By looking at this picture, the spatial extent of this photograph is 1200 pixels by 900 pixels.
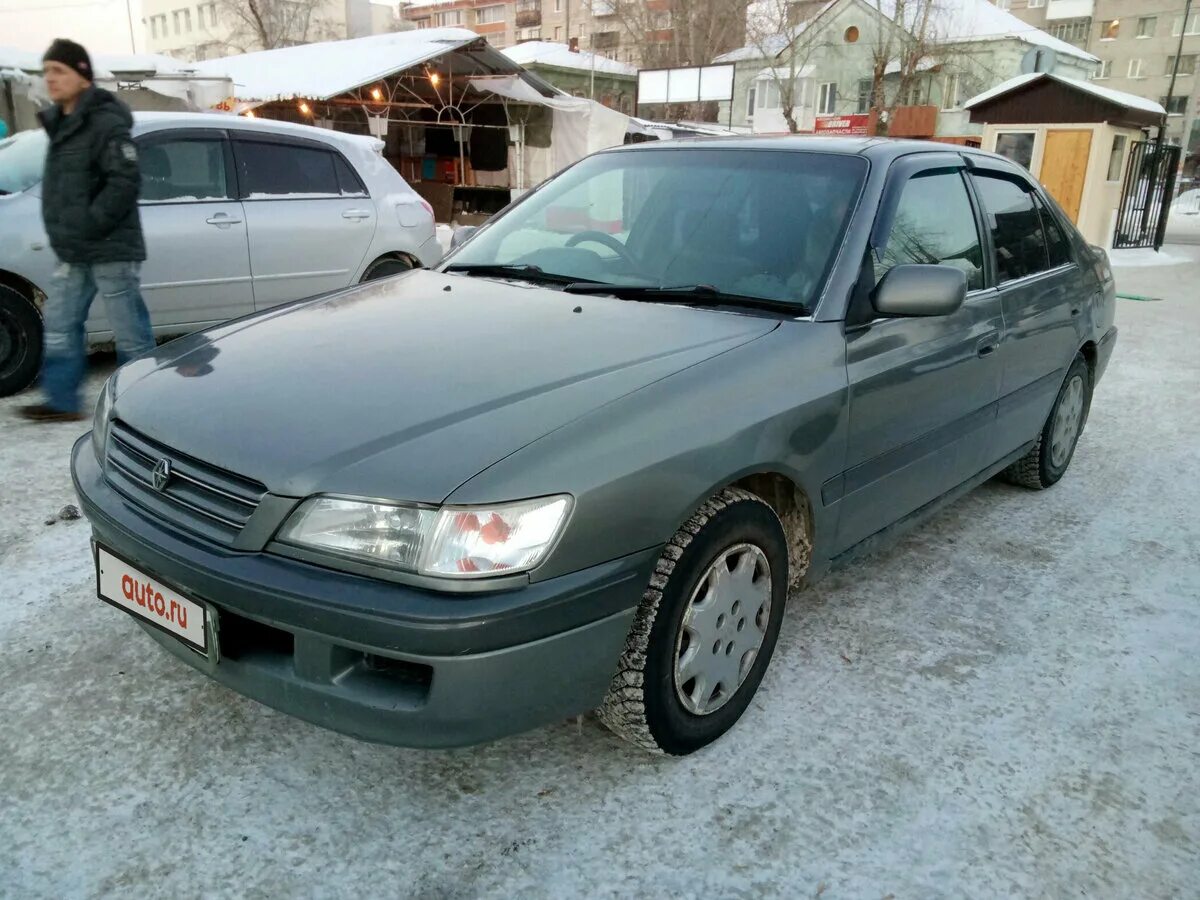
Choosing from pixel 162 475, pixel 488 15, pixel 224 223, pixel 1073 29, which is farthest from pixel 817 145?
pixel 488 15

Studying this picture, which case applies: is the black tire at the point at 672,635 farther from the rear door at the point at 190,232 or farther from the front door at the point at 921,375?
the rear door at the point at 190,232

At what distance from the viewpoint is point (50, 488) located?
3.99m

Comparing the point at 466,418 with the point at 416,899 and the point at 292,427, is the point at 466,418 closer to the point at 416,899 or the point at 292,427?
the point at 292,427

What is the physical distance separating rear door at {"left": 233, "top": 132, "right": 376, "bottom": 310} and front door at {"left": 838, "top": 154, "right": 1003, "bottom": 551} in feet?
14.1

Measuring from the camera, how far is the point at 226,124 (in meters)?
5.91

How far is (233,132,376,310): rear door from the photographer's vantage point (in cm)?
597

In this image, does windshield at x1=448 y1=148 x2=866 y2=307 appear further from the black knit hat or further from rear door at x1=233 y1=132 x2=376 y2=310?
rear door at x1=233 y1=132 x2=376 y2=310

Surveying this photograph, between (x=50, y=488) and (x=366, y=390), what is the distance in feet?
8.54

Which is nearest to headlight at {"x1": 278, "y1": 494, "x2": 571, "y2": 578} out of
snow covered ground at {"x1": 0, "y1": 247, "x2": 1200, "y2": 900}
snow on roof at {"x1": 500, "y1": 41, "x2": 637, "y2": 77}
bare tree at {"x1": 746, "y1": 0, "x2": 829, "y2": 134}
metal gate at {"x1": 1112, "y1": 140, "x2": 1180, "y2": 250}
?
snow covered ground at {"x1": 0, "y1": 247, "x2": 1200, "y2": 900}

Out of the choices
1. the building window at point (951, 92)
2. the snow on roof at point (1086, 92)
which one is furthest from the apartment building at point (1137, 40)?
the snow on roof at point (1086, 92)

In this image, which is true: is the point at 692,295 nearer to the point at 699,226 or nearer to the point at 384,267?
the point at 699,226

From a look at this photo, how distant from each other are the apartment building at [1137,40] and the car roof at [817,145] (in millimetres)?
61216

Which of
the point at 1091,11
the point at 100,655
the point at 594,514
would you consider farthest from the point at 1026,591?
the point at 1091,11

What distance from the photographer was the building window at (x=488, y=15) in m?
79.8
